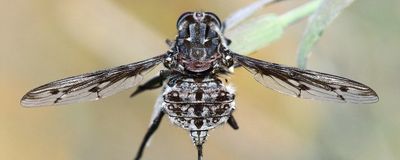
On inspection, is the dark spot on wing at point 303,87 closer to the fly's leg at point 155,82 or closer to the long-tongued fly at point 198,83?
the long-tongued fly at point 198,83

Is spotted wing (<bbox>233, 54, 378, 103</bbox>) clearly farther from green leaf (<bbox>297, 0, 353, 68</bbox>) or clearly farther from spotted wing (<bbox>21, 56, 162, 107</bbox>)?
spotted wing (<bbox>21, 56, 162, 107</bbox>)

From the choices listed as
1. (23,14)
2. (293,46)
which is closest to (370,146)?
(293,46)

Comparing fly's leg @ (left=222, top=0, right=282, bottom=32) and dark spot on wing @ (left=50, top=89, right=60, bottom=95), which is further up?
fly's leg @ (left=222, top=0, right=282, bottom=32)

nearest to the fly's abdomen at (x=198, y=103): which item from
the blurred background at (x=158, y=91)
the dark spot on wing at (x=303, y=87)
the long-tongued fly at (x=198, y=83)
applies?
the long-tongued fly at (x=198, y=83)

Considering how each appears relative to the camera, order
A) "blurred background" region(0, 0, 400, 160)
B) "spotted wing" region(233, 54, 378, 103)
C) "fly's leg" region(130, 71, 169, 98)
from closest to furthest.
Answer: "spotted wing" region(233, 54, 378, 103)
"fly's leg" region(130, 71, 169, 98)
"blurred background" region(0, 0, 400, 160)

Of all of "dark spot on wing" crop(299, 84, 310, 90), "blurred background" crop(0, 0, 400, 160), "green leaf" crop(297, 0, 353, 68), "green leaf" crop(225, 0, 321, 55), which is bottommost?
"dark spot on wing" crop(299, 84, 310, 90)

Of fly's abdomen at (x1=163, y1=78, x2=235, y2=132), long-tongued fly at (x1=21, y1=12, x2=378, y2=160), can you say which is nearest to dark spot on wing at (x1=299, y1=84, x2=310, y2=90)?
long-tongued fly at (x1=21, y1=12, x2=378, y2=160)

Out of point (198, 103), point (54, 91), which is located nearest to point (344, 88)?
point (198, 103)
